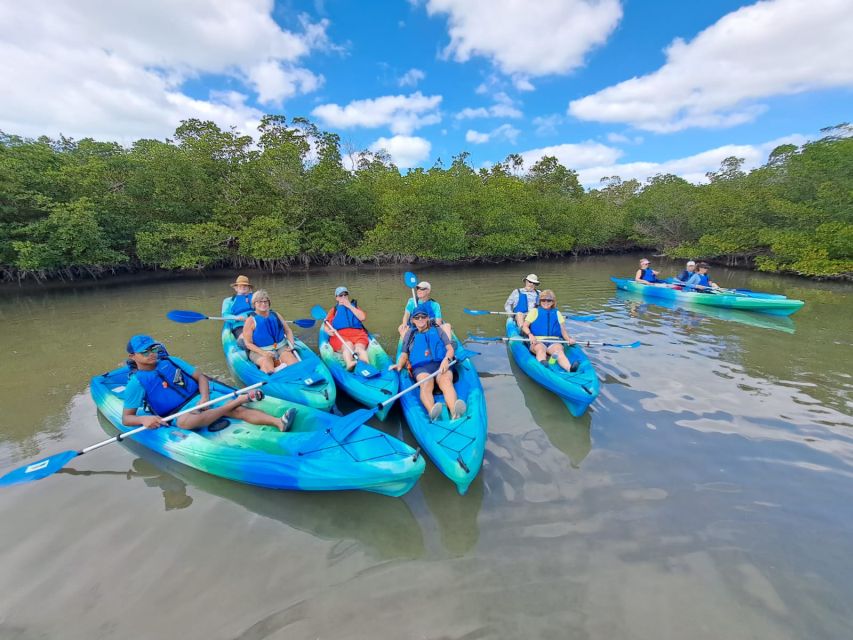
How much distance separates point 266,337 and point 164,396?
1.97 meters

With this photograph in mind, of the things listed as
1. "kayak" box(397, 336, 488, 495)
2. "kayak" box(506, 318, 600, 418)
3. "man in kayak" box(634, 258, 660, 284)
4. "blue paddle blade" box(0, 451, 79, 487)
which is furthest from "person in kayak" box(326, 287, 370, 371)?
"man in kayak" box(634, 258, 660, 284)

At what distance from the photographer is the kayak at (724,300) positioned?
9555 millimetres

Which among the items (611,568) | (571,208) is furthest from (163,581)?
(571,208)

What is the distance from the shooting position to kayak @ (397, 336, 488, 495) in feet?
10.8

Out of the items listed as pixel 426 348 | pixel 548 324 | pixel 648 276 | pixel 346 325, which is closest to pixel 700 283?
pixel 648 276

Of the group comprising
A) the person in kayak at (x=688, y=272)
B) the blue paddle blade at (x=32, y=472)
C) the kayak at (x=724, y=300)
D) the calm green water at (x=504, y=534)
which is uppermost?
the person in kayak at (x=688, y=272)

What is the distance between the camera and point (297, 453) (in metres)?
3.30

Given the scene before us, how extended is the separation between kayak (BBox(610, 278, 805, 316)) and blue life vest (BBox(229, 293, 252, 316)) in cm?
1128

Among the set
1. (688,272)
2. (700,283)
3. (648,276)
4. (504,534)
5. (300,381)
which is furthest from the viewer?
(648,276)

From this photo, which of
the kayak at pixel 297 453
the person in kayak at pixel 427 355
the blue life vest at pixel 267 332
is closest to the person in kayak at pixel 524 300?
the person in kayak at pixel 427 355

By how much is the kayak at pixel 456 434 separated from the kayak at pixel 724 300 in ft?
30.4

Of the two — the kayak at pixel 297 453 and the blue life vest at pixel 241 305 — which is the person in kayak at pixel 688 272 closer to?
the kayak at pixel 297 453

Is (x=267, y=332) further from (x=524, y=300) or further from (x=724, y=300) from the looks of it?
(x=724, y=300)

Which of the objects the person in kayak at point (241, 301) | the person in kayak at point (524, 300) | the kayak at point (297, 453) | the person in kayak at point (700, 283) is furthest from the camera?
the person in kayak at point (700, 283)
